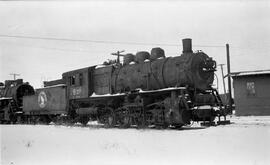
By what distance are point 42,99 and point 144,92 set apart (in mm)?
10214

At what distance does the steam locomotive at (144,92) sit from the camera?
49.3 ft

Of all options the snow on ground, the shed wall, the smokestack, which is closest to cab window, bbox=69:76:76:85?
the smokestack

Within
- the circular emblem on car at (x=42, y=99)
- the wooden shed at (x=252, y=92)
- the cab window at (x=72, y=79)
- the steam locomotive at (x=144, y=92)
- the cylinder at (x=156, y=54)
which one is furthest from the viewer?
the wooden shed at (x=252, y=92)

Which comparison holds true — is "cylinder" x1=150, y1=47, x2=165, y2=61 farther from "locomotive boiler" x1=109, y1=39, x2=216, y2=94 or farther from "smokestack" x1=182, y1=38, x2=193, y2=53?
"smokestack" x1=182, y1=38, x2=193, y2=53

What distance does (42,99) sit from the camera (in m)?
23.8

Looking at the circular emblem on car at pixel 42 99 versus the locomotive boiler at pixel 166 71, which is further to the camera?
the circular emblem on car at pixel 42 99

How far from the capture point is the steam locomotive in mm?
15016

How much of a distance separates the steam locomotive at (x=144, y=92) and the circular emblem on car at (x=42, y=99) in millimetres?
1652

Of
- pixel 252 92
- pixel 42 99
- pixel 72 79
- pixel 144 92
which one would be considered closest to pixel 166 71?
pixel 144 92

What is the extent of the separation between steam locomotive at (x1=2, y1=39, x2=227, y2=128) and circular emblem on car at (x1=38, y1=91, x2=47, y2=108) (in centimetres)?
165

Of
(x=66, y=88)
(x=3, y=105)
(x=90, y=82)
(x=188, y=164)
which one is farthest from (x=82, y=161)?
(x=3, y=105)

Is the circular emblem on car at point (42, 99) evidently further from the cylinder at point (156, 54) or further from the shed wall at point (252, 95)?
the shed wall at point (252, 95)

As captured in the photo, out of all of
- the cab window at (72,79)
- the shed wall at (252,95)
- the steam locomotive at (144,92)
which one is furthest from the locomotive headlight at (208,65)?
the shed wall at (252,95)

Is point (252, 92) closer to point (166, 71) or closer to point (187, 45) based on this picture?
point (187, 45)
